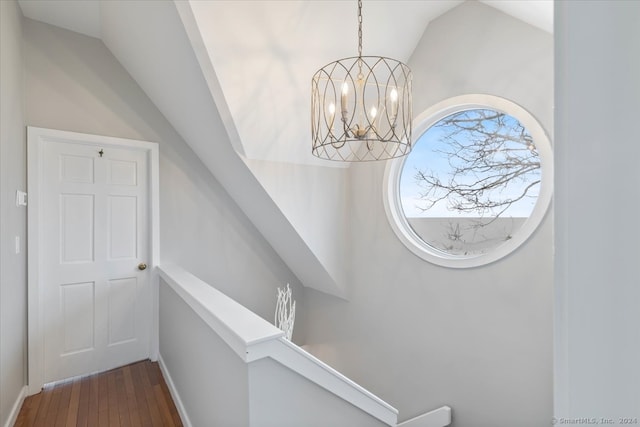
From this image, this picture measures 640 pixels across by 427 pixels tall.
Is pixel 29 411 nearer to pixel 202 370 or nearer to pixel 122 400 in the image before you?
pixel 122 400

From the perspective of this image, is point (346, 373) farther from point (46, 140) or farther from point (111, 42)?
point (111, 42)

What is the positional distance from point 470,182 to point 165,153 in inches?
106

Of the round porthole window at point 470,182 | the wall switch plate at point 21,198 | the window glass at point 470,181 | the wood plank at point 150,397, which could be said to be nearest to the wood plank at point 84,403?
the wood plank at point 150,397

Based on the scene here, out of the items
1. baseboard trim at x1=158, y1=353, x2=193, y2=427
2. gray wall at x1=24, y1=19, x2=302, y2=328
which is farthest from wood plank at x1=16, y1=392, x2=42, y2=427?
gray wall at x1=24, y1=19, x2=302, y2=328

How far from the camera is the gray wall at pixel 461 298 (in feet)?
6.44

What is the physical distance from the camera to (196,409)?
5.69ft

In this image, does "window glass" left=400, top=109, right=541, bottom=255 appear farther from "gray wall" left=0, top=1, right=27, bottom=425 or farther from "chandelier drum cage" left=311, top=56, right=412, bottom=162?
"gray wall" left=0, top=1, right=27, bottom=425

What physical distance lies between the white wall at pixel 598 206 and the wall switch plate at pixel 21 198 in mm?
2846

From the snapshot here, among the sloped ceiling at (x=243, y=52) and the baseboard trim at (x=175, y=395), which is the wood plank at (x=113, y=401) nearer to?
the baseboard trim at (x=175, y=395)

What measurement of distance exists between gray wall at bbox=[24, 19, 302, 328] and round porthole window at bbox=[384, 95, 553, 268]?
5.32 ft

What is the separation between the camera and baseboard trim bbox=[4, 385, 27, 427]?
6.22ft

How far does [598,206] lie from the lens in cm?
24

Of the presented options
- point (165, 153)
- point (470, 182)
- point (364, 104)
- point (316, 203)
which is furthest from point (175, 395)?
point (470, 182)

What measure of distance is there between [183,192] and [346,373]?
8.30 feet
